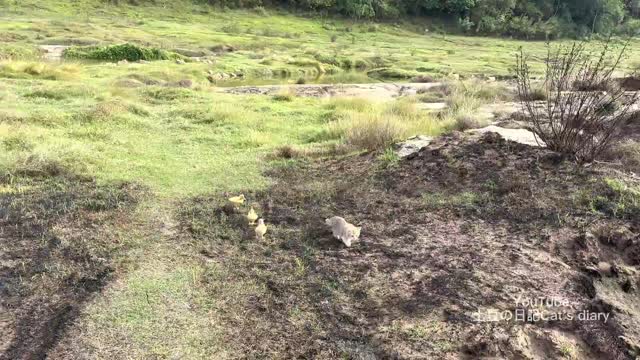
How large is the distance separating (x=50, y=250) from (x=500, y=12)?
67.8m

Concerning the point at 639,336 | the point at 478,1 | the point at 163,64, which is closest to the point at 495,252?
the point at 639,336

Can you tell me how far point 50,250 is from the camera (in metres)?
5.43

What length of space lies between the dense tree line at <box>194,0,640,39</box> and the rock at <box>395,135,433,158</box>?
56412 millimetres

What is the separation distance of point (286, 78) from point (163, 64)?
5.76 metres

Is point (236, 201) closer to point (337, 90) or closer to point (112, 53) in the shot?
point (337, 90)

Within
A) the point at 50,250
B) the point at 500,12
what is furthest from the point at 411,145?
the point at 500,12

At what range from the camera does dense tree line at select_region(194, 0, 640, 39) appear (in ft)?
209

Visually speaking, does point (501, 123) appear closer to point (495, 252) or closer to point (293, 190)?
point (293, 190)

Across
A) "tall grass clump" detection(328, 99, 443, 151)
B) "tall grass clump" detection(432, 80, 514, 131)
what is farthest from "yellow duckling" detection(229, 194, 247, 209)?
"tall grass clump" detection(432, 80, 514, 131)

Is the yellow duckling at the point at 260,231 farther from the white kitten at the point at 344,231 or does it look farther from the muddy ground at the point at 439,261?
the white kitten at the point at 344,231

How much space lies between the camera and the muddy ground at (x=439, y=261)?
13.3 ft

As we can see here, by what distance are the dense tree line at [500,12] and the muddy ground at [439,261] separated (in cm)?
5879

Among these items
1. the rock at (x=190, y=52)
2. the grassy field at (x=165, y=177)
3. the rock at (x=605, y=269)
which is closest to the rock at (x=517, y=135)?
the grassy field at (x=165, y=177)

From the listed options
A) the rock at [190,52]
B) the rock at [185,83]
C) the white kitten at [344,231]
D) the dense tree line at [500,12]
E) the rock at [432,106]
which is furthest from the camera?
the dense tree line at [500,12]
